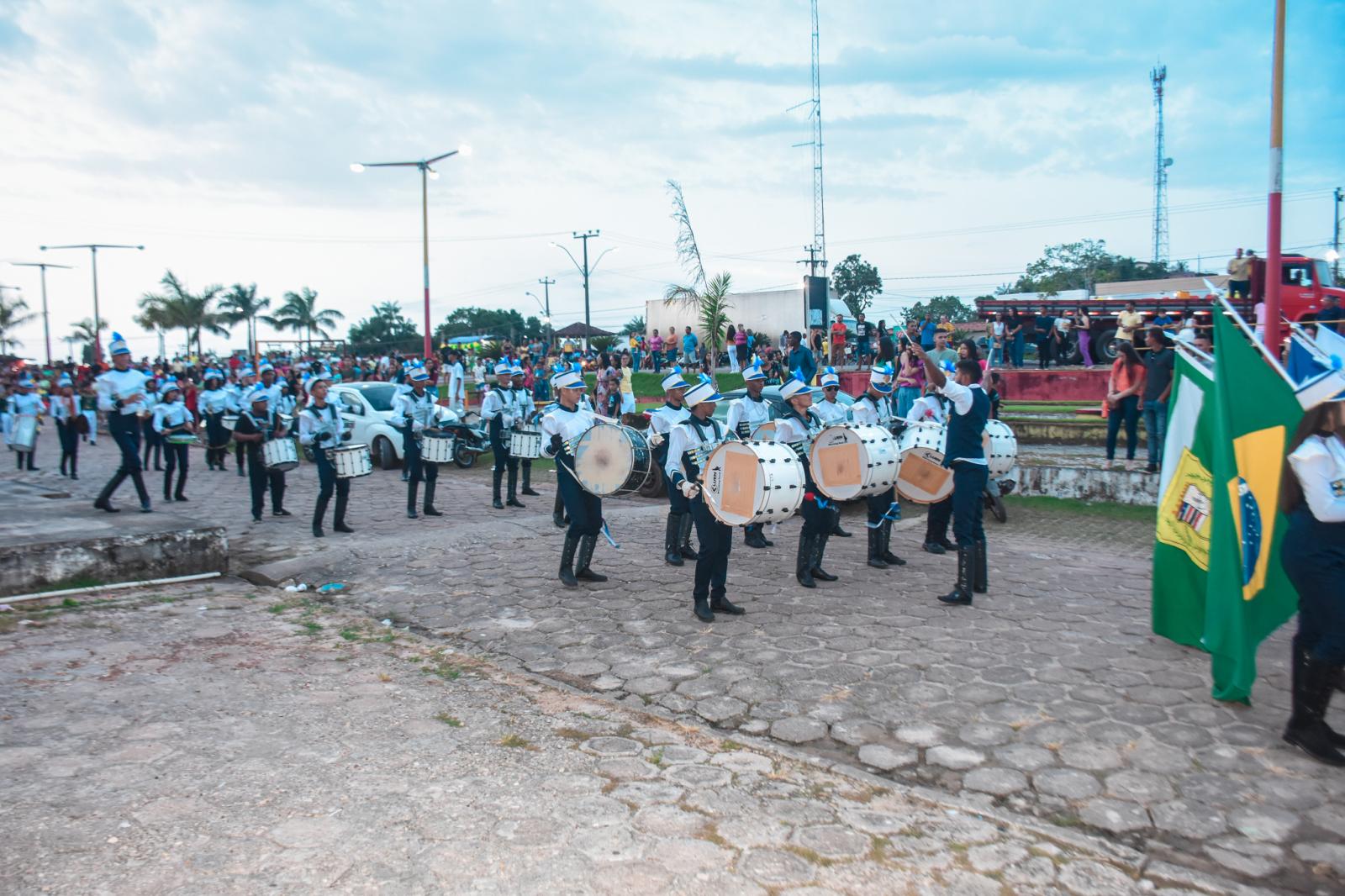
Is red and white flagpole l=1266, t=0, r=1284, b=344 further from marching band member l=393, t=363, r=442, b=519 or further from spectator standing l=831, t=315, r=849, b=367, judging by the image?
spectator standing l=831, t=315, r=849, b=367

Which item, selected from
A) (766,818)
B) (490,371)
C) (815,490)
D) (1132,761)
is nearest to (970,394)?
(815,490)

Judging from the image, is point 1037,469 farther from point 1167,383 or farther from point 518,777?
point 518,777

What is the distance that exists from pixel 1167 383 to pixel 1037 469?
1967 millimetres

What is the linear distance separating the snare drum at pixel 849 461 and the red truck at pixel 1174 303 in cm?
1282

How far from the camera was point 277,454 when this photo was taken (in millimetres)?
12172

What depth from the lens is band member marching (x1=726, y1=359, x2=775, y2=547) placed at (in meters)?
9.65

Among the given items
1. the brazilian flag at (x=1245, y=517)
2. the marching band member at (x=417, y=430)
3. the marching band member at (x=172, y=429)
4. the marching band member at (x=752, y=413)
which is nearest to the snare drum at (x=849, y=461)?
the marching band member at (x=752, y=413)

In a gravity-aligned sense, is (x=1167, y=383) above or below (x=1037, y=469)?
above

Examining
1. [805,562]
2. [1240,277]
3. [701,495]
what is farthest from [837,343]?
[701,495]

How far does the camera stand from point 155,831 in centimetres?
392

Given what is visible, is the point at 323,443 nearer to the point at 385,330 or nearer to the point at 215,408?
the point at 215,408

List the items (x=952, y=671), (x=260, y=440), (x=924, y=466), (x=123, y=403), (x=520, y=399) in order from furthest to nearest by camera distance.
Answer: (x=520, y=399)
(x=260, y=440)
(x=123, y=403)
(x=924, y=466)
(x=952, y=671)

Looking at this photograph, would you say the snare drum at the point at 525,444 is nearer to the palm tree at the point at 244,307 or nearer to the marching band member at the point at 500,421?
the marching band member at the point at 500,421

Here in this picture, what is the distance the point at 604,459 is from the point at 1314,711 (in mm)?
5481
